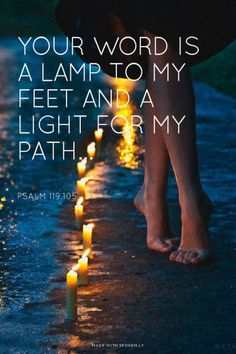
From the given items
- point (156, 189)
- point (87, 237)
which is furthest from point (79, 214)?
point (87, 237)

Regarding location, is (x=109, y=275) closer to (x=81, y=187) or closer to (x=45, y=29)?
(x=81, y=187)

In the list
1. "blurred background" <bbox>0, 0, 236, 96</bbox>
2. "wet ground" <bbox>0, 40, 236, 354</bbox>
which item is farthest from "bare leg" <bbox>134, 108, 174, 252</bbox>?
"blurred background" <bbox>0, 0, 236, 96</bbox>

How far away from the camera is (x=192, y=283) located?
18.3ft

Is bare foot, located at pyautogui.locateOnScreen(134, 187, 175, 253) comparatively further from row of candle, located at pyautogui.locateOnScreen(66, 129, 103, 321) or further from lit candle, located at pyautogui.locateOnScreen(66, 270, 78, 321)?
lit candle, located at pyautogui.locateOnScreen(66, 270, 78, 321)

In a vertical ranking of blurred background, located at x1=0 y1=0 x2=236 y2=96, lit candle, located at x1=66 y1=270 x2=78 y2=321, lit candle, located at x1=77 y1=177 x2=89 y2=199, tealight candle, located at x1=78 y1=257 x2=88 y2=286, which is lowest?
lit candle, located at x1=66 y1=270 x2=78 y2=321

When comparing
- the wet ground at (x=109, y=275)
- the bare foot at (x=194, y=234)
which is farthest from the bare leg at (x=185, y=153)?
the wet ground at (x=109, y=275)

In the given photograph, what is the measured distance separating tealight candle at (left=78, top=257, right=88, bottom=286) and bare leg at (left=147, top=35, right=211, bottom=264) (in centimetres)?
60

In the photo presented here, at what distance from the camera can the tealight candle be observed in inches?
216

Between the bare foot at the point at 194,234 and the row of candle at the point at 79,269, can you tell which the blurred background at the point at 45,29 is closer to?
the row of candle at the point at 79,269

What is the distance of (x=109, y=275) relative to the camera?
575 cm

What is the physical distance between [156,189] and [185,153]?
0.34 metres

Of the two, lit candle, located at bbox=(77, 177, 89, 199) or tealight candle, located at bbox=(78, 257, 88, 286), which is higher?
lit candle, located at bbox=(77, 177, 89, 199)

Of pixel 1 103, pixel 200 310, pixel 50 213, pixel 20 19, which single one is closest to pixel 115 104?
pixel 1 103

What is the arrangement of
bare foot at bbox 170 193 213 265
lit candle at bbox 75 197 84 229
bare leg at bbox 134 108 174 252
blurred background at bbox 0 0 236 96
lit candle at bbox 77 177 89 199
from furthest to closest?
1. blurred background at bbox 0 0 236 96
2. lit candle at bbox 77 177 89 199
3. lit candle at bbox 75 197 84 229
4. bare leg at bbox 134 108 174 252
5. bare foot at bbox 170 193 213 265
